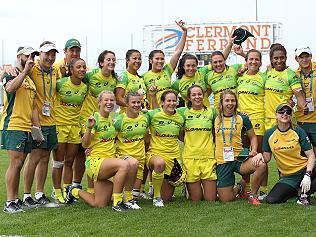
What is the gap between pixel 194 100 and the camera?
7535mm

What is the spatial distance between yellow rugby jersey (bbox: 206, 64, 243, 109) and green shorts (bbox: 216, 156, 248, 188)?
864 millimetres

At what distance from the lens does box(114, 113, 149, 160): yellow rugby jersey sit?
7.31 metres

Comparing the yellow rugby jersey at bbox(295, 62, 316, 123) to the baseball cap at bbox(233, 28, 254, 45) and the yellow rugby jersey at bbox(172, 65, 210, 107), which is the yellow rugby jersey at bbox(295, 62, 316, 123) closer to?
the baseball cap at bbox(233, 28, 254, 45)

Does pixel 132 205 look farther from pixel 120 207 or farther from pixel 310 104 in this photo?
pixel 310 104

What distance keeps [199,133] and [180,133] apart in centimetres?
33

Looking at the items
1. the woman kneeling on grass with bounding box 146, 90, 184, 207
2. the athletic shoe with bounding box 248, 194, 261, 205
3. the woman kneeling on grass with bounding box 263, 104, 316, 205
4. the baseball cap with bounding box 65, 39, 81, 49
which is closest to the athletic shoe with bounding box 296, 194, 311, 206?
the woman kneeling on grass with bounding box 263, 104, 316, 205

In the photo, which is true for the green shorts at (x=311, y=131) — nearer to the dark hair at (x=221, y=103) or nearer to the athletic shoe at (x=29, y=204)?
the dark hair at (x=221, y=103)

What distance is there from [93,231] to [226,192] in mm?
2124

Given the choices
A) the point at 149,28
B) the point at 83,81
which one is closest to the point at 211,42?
A: the point at 149,28

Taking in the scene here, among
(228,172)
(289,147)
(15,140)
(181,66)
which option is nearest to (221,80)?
(181,66)

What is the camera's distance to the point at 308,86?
7.79 meters

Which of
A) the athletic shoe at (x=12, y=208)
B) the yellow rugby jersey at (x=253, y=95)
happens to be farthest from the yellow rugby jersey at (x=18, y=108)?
the yellow rugby jersey at (x=253, y=95)

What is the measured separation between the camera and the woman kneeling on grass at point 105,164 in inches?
274

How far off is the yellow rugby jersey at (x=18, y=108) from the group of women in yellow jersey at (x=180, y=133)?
0.67 metres
